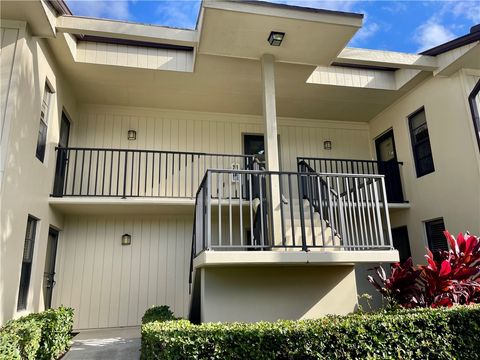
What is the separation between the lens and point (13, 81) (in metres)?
4.93

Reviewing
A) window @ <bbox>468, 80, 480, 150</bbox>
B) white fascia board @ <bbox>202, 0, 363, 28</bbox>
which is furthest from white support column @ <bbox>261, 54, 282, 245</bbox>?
window @ <bbox>468, 80, 480, 150</bbox>

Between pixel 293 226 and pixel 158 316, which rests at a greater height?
pixel 293 226

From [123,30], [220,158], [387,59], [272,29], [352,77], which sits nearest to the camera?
[272,29]

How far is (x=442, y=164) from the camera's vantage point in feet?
22.5

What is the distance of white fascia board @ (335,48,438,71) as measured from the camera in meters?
6.37

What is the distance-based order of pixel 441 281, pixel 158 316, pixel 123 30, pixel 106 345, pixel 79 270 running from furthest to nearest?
1. pixel 79 270
2. pixel 106 345
3. pixel 123 30
4. pixel 158 316
5. pixel 441 281

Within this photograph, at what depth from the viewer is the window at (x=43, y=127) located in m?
6.02

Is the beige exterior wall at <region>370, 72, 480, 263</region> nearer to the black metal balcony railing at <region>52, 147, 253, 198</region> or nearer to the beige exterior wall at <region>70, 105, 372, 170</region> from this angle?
the beige exterior wall at <region>70, 105, 372, 170</region>

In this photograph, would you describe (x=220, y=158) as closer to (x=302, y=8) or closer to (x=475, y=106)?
(x=302, y=8)

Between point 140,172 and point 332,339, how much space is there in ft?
19.3

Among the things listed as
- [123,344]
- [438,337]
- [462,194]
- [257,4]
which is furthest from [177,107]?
[438,337]

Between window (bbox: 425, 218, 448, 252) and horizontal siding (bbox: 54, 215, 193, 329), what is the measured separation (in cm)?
518

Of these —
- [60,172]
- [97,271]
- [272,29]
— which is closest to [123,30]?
[272,29]

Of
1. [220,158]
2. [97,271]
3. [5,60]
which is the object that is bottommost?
[97,271]
